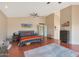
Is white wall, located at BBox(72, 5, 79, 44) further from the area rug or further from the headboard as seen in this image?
the headboard

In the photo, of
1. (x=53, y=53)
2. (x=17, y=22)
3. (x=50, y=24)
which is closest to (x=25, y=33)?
(x=17, y=22)

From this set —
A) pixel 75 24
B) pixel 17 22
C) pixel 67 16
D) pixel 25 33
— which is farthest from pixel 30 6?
pixel 17 22

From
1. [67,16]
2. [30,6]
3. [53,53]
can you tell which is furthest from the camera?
[67,16]

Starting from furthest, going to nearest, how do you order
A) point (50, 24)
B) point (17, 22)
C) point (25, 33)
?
point (50, 24)
point (17, 22)
point (25, 33)

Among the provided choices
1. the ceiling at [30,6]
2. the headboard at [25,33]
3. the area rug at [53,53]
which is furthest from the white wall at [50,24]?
the area rug at [53,53]

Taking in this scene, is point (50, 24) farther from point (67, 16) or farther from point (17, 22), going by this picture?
point (67, 16)

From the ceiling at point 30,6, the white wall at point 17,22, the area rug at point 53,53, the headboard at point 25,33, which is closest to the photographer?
the area rug at point 53,53

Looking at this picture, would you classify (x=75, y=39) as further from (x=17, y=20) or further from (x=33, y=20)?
(x=17, y=20)

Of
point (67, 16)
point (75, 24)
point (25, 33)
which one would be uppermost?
point (67, 16)

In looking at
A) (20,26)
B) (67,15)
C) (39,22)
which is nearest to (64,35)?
(67,15)

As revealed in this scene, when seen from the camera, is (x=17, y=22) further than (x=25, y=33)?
Yes

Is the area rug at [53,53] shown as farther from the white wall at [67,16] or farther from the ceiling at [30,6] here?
the white wall at [67,16]

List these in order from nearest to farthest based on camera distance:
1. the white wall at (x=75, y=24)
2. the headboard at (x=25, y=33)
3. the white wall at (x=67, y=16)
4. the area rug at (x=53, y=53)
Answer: the area rug at (x=53, y=53), the white wall at (x=75, y=24), the white wall at (x=67, y=16), the headboard at (x=25, y=33)

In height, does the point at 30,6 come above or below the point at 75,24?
above
